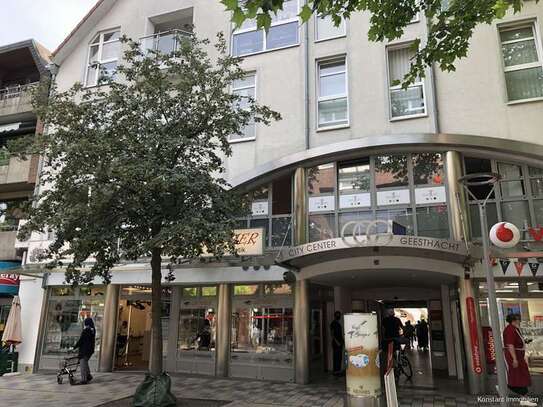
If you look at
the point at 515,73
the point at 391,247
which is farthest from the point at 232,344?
the point at 515,73

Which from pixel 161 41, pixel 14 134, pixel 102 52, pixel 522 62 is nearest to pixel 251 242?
pixel 522 62

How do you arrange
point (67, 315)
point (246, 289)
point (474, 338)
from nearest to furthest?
point (474, 338) → point (246, 289) → point (67, 315)

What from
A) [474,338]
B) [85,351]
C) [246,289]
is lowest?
[85,351]

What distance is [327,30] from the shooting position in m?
14.3

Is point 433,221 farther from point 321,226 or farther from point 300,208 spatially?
point 300,208

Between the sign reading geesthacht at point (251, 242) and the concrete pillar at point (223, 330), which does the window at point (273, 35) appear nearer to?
the sign reading geesthacht at point (251, 242)

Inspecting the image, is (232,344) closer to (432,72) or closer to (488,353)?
(488,353)

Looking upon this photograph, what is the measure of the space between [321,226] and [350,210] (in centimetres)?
91

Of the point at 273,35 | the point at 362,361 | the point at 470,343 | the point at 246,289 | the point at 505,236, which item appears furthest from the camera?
the point at 273,35

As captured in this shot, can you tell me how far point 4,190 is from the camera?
1931 centimetres

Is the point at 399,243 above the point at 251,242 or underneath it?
underneath

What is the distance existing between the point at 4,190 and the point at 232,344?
12779 mm

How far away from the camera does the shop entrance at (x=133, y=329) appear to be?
15328 mm

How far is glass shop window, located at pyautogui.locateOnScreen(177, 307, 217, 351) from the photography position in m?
13.6
